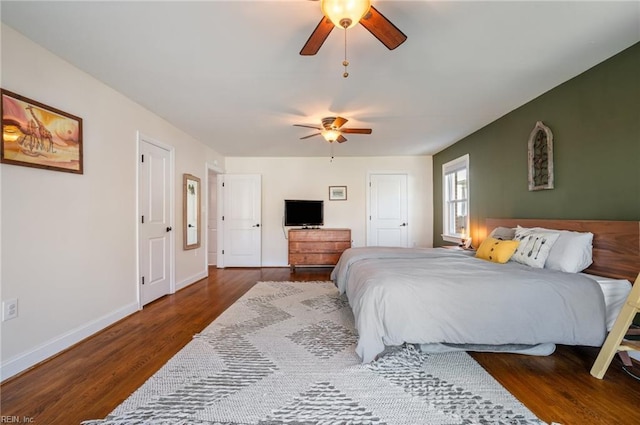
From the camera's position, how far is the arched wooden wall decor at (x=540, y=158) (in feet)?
9.78

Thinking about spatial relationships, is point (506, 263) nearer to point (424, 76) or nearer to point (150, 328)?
point (424, 76)

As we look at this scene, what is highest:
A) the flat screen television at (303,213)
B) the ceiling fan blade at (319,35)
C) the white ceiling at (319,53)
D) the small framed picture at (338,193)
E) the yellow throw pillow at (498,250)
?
the white ceiling at (319,53)

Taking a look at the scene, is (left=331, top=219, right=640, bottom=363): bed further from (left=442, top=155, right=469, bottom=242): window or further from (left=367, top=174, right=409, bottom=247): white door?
(left=367, top=174, right=409, bottom=247): white door

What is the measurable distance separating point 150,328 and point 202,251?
7.66ft

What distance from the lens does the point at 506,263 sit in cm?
272

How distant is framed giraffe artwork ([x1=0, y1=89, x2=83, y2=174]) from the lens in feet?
6.41

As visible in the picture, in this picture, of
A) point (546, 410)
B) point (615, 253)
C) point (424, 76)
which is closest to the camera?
point (546, 410)

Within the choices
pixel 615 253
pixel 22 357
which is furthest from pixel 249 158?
pixel 615 253

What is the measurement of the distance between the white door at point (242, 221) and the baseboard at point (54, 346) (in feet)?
9.91

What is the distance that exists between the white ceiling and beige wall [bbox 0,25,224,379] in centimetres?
21

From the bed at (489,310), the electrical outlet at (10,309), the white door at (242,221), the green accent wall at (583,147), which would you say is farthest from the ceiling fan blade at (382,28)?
the white door at (242,221)

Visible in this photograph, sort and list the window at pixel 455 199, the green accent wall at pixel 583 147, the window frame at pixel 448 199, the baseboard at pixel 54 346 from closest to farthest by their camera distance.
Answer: the baseboard at pixel 54 346
the green accent wall at pixel 583 147
the window frame at pixel 448 199
the window at pixel 455 199

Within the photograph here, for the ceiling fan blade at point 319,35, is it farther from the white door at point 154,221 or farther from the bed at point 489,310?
the white door at point 154,221

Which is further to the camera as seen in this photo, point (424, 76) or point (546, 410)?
point (424, 76)
